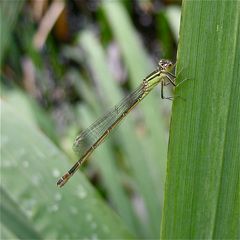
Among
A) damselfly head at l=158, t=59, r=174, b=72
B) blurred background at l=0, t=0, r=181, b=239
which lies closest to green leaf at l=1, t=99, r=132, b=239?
blurred background at l=0, t=0, r=181, b=239

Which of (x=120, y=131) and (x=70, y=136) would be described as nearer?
(x=120, y=131)

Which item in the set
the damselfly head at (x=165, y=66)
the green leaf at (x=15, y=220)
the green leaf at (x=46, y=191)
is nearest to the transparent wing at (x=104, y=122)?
the damselfly head at (x=165, y=66)

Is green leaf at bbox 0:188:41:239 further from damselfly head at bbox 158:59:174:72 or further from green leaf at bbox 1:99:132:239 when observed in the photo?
damselfly head at bbox 158:59:174:72

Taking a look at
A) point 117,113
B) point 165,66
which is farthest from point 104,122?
point 165,66

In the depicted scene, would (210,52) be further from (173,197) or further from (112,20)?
(112,20)

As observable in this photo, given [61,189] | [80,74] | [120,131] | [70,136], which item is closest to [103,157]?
[120,131]

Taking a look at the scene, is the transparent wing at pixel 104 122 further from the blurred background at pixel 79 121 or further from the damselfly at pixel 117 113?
the blurred background at pixel 79 121

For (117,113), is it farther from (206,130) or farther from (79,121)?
(79,121)
